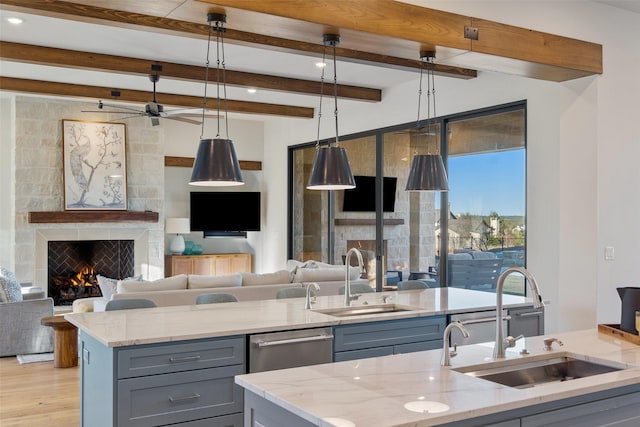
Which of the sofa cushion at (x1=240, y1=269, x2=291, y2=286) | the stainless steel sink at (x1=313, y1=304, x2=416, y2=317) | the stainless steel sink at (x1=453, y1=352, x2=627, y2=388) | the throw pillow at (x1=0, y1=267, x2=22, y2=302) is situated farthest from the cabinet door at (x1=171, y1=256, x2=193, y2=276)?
the stainless steel sink at (x1=453, y1=352, x2=627, y2=388)

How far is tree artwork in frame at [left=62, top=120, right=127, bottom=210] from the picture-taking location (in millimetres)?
9438

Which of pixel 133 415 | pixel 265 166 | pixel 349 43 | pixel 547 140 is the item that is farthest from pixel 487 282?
pixel 265 166

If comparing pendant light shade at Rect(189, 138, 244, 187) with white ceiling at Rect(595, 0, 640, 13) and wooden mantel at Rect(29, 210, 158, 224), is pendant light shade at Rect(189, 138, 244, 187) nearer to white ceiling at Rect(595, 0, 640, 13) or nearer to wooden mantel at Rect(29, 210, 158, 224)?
white ceiling at Rect(595, 0, 640, 13)

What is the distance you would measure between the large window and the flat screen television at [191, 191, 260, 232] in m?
1.59

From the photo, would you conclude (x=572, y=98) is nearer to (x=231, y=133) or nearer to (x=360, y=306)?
(x=360, y=306)

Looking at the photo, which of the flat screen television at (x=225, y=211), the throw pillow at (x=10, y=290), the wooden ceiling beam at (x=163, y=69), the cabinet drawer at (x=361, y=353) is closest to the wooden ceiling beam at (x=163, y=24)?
the wooden ceiling beam at (x=163, y=69)

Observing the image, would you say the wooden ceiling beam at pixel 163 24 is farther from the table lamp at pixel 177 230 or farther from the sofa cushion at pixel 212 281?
the table lamp at pixel 177 230

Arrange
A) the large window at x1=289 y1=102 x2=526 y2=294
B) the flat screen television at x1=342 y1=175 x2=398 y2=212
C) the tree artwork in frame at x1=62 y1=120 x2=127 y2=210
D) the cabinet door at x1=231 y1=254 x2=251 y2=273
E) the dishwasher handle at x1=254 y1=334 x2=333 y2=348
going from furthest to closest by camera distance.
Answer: the cabinet door at x1=231 y1=254 x2=251 y2=273 < the tree artwork in frame at x1=62 y1=120 x2=127 y2=210 < the flat screen television at x1=342 y1=175 x2=398 y2=212 < the large window at x1=289 y1=102 x2=526 y2=294 < the dishwasher handle at x1=254 y1=334 x2=333 y2=348

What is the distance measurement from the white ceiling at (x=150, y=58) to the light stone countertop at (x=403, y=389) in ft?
14.0

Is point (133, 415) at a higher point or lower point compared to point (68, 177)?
lower

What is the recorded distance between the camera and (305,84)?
7707 millimetres

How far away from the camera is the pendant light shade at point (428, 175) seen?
4660mm

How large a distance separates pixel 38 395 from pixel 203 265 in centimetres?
557

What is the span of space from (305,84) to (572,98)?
140 inches
